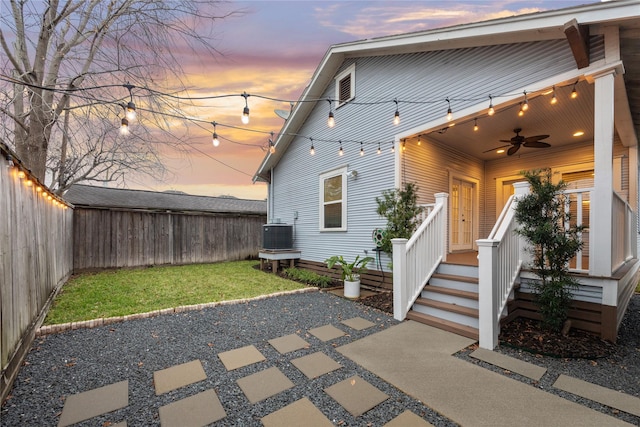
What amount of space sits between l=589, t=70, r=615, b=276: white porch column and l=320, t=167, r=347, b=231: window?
453 cm

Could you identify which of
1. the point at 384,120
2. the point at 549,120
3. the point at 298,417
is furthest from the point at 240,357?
the point at 549,120

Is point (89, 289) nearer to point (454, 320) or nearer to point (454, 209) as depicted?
point (454, 320)

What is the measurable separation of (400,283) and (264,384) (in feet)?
8.35

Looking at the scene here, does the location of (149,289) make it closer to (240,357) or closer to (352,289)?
(240,357)

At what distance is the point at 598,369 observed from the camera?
2.74m

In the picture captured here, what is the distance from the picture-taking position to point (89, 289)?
225 inches

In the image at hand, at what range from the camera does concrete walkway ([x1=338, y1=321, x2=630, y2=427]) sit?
2055 mm

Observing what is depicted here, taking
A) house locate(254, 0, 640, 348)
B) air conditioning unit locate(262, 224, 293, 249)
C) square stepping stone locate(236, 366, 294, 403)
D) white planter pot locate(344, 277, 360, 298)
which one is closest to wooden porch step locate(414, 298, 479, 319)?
house locate(254, 0, 640, 348)

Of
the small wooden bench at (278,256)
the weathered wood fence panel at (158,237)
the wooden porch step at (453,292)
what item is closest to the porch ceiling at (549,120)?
the wooden porch step at (453,292)

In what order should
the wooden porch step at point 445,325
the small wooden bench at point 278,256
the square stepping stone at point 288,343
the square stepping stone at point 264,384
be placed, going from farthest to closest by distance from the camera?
the small wooden bench at point 278,256, the wooden porch step at point 445,325, the square stepping stone at point 288,343, the square stepping stone at point 264,384

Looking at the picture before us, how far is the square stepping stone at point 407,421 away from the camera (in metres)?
1.99

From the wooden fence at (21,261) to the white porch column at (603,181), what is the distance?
618 centimetres

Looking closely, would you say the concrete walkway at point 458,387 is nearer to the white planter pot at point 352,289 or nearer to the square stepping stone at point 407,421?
the square stepping stone at point 407,421

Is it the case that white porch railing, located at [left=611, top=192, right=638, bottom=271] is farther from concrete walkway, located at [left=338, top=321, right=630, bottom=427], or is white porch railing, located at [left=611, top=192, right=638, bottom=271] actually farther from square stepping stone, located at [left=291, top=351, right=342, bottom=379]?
square stepping stone, located at [left=291, top=351, right=342, bottom=379]
